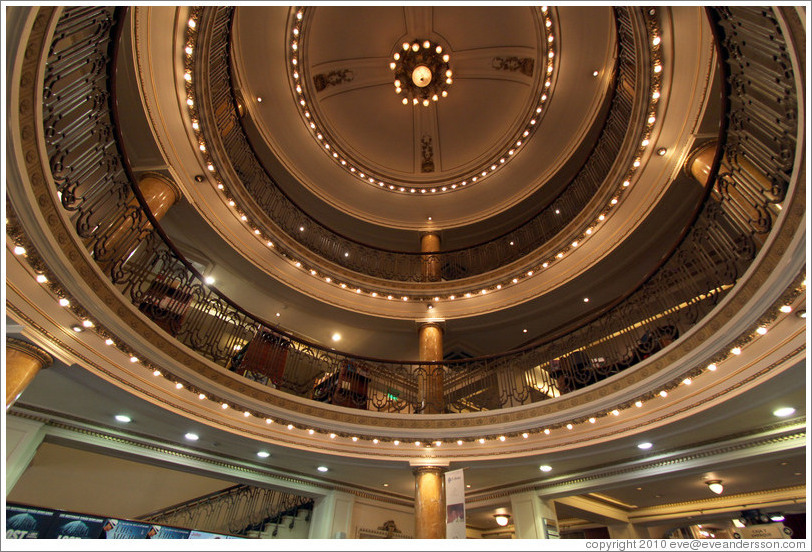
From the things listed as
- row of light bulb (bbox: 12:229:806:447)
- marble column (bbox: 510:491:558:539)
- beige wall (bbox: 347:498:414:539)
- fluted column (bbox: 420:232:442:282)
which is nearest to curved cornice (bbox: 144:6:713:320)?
fluted column (bbox: 420:232:442:282)

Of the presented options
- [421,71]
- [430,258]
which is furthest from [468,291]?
[421,71]

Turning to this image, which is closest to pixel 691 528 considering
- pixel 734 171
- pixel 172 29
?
pixel 734 171

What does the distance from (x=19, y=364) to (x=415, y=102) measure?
1226 cm

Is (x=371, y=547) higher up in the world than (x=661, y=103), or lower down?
lower down

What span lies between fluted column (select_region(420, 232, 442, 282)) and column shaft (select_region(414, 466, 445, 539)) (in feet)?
17.4

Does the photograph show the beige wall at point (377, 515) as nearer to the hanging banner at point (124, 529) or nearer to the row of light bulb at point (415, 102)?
the hanging banner at point (124, 529)

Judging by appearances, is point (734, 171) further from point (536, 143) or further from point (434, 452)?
point (536, 143)

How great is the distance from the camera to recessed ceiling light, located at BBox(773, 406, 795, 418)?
5136 mm

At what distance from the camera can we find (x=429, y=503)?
21.9 feet

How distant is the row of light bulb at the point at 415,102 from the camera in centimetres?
1152

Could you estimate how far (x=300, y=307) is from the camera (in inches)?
390

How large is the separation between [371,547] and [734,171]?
19.2 feet

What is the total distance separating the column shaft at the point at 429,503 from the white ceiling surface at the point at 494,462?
0.35 m

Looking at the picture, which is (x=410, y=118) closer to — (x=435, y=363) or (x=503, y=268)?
(x=503, y=268)
